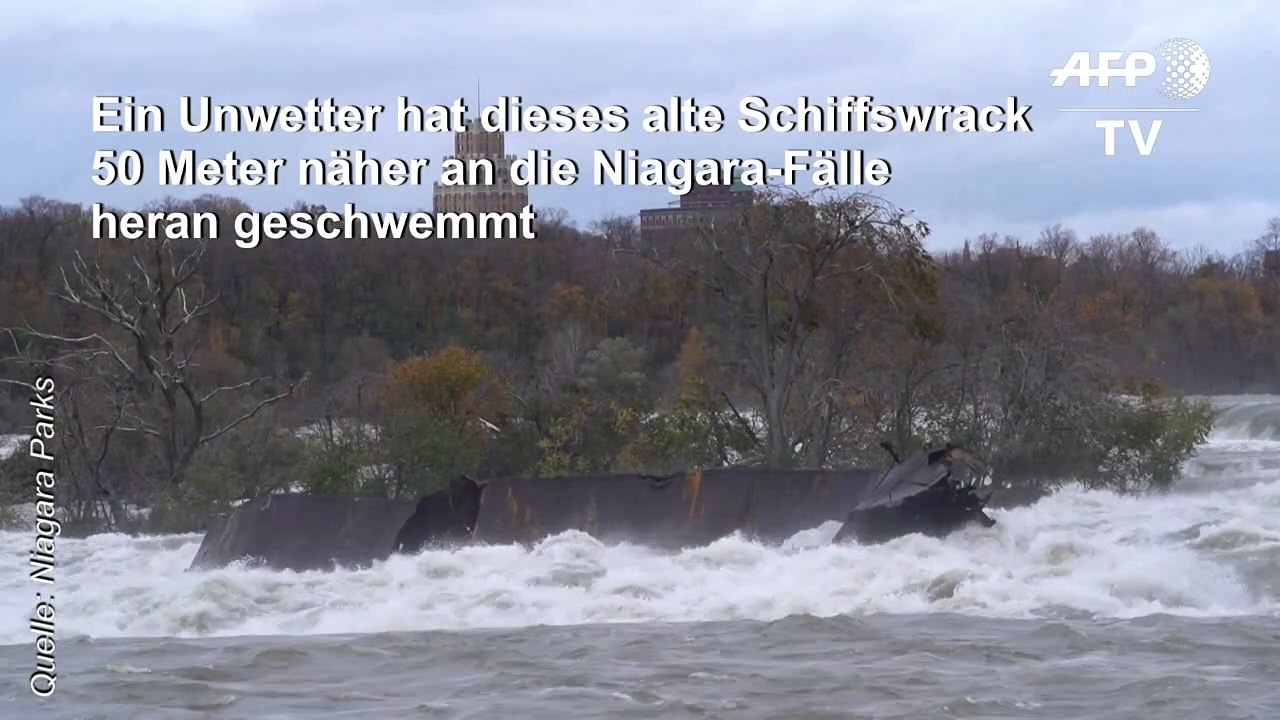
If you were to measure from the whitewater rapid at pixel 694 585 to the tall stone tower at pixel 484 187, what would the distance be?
22.2 ft

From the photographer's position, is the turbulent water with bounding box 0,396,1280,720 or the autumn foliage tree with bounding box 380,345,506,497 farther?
the autumn foliage tree with bounding box 380,345,506,497

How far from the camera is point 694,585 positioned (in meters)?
14.7

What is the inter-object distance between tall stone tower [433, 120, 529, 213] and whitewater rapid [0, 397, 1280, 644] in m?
6.76

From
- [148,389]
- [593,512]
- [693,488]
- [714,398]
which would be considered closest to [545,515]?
[593,512]

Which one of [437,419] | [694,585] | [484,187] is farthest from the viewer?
[437,419]

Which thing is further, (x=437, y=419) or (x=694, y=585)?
(x=437, y=419)

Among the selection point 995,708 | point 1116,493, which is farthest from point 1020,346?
point 995,708

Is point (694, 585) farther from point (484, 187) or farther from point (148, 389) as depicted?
point (148, 389)

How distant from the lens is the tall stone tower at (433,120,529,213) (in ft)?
76.1

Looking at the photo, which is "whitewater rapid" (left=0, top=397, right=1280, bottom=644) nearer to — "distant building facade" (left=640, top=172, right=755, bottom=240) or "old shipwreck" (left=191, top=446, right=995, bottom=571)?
"old shipwreck" (left=191, top=446, right=995, bottom=571)

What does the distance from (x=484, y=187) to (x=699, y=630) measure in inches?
511

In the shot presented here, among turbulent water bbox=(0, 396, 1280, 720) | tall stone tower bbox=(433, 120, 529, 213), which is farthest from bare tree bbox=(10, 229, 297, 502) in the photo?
turbulent water bbox=(0, 396, 1280, 720)

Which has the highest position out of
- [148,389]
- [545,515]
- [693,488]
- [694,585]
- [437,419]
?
[148,389]

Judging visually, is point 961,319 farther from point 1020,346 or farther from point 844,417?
point 844,417
